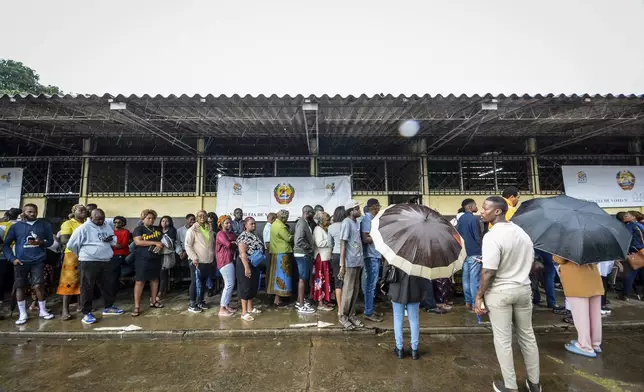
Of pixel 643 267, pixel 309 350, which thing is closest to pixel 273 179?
pixel 309 350

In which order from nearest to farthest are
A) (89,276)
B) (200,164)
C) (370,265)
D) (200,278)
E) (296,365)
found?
(296,365) → (89,276) → (370,265) → (200,278) → (200,164)

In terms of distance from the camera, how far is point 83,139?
7.80m

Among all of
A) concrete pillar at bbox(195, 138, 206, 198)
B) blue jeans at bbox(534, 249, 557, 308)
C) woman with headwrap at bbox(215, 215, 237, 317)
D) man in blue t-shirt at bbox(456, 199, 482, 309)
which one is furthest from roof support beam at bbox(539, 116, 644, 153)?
concrete pillar at bbox(195, 138, 206, 198)

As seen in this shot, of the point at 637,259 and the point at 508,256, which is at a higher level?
the point at 508,256

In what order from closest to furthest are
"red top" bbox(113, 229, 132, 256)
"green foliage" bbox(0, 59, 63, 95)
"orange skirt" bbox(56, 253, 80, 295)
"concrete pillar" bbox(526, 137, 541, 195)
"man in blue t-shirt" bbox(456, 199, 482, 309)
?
"man in blue t-shirt" bbox(456, 199, 482, 309), "orange skirt" bbox(56, 253, 80, 295), "red top" bbox(113, 229, 132, 256), "concrete pillar" bbox(526, 137, 541, 195), "green foliage" bbox(0, 59, 63, 95)

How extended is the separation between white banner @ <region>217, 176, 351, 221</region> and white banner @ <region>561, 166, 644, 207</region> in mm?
6033

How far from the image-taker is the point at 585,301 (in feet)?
11.6

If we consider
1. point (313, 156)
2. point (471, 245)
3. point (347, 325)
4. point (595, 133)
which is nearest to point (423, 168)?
point (313, 156)

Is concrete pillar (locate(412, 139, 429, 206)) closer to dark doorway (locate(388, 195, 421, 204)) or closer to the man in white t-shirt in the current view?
dark doorway (locate(388, 195, 421, 204))

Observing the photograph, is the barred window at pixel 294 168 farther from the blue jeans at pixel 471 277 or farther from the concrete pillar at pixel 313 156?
the blue jeans at pixel 471 277

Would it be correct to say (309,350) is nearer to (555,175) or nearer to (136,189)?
(136,189)

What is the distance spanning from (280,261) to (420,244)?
3.13 m

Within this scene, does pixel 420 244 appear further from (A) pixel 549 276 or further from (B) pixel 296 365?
(A) pixel 549 276

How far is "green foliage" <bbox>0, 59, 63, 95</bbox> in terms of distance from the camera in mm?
17734
